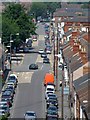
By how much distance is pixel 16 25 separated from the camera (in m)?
24.6

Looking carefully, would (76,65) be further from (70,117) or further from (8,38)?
(8,38)

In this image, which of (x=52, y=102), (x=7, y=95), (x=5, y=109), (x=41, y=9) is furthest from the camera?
(x=41, y=9)

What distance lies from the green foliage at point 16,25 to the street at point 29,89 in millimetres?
1137

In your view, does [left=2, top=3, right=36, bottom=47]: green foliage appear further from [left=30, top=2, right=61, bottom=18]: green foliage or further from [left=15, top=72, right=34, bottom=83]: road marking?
[left=30, top=2, right=61, bottom=18]: green foliage

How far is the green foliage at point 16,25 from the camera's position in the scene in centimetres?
2305

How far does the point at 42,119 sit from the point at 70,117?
2.03ft

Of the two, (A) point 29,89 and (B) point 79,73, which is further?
(A) point 29,89

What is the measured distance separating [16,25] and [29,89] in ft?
29.8

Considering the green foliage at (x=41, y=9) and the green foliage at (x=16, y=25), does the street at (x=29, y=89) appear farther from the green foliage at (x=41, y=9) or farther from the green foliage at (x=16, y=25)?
the green foliage at (x=41, y=9)

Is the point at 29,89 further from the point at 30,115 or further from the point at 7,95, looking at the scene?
the point at 30,115

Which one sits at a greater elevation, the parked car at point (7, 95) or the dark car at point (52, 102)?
the parked car at point (7, 95)

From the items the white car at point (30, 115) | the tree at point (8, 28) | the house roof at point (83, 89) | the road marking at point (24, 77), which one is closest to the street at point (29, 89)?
the road marking at point (24, 77)

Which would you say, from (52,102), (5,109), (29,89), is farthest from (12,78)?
(5,109)

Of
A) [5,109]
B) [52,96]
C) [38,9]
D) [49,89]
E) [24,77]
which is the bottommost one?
[5,109]
